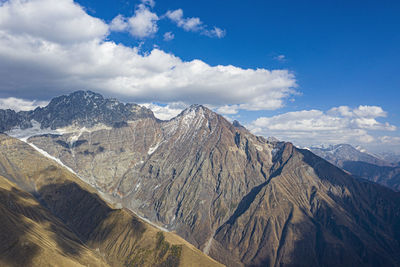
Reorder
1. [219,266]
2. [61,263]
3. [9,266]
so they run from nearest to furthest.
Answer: [9,266] < [61,263] < [219,266]

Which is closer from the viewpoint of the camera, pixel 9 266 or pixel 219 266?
pixel 9 266

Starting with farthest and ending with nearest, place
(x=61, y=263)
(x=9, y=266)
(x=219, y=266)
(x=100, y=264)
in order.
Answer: (x=100, y=264) < (x=219, y=266) < (x=61, y=263) < (x=9, y=266)

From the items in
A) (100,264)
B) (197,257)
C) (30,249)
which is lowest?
(100,264)

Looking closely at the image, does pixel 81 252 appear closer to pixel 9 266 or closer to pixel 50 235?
pixel 50 235

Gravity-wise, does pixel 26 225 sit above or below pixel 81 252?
above

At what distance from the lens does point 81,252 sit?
622 ft

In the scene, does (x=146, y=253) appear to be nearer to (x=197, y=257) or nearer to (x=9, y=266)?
(x=197, y=257)

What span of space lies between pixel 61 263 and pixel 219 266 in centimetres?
9683

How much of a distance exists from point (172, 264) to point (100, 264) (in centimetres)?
5277

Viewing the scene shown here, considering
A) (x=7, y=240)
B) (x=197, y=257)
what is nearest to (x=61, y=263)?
(x=7, y=240)

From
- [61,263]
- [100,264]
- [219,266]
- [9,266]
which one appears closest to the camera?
[9,266]

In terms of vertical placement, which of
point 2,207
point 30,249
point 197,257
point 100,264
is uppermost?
point 2,207

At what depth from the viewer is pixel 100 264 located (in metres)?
188

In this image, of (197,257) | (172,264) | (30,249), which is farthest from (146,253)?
(30,249)
